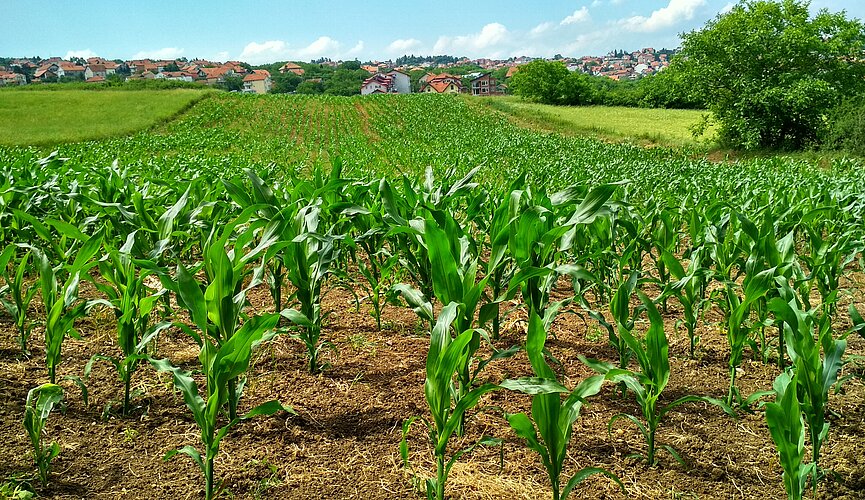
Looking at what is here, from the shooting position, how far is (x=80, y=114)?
3581 centimetres

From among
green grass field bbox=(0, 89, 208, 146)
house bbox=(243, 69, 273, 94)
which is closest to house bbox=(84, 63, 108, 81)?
house bbox=(243, 69, 273, 94)

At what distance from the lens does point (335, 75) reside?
130 meters

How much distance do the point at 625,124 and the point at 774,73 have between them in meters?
13.1

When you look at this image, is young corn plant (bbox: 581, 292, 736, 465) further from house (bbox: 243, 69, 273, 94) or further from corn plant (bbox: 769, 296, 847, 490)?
house (bbox: 243, 69, 273, 94)

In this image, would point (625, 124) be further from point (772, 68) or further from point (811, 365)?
point (811, 365)

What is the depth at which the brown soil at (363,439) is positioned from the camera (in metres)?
2.32

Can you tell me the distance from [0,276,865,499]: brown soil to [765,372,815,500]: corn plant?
400 millimetres

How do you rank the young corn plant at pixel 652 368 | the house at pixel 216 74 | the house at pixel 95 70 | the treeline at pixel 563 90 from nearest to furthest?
the young corn plant at pixel 652 368 → the treeline at pixel 563 90 → the house at pixel 216 74 → the house at pixel 95 70

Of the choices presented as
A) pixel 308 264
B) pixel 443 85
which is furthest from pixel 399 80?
pixel 308 264

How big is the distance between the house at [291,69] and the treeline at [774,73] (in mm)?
138216

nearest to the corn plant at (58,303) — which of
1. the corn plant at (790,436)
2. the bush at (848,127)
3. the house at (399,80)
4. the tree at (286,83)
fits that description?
the corn plant at (790,436)

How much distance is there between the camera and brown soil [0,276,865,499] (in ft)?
7.63

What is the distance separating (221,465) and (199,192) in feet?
13.1

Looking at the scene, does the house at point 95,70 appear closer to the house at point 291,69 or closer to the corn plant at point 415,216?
the house at point 291,69
